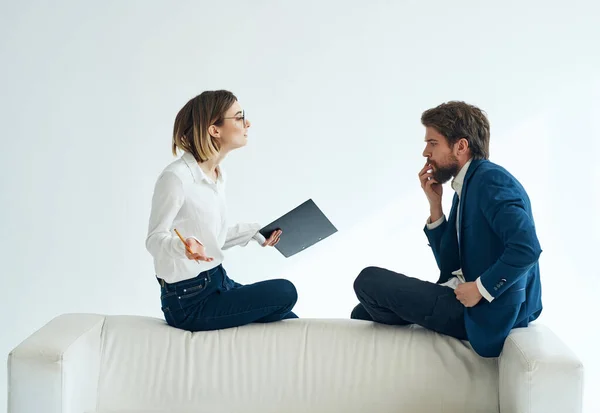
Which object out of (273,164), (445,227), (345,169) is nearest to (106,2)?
(273,164)

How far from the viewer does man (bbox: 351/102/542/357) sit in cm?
251

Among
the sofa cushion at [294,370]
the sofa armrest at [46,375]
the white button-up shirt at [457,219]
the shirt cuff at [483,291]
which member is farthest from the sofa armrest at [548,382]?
the sofa armrest at [46,375]

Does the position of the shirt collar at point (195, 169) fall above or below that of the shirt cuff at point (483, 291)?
above

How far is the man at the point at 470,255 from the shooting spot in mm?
2514

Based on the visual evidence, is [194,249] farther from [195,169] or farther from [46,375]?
[46,375]

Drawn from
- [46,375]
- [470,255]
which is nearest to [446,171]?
[470,255]

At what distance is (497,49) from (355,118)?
2.60ft

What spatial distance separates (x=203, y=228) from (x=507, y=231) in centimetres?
103

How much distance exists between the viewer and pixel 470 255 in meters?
2.70

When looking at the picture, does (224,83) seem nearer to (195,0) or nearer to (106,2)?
(195,0)

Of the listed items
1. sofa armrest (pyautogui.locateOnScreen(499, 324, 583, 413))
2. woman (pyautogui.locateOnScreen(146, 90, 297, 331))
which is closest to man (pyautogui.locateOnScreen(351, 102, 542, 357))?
sofa armrest (pyautogui.locateOnScreen(499, 324, 583, 413))

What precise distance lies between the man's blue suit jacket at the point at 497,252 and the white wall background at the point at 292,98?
1502mm

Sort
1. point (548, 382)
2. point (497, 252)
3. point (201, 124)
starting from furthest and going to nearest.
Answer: point (201, 124), point (497, 252), point (548, 382)

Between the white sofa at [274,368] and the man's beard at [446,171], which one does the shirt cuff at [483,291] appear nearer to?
the white sofa at [274,368]
